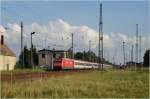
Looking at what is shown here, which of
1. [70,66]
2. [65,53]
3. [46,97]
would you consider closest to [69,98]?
[46,97]

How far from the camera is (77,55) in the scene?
177 meters

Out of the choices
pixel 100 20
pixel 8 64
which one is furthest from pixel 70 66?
pixel 100 20

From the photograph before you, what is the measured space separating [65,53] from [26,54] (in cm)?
2042

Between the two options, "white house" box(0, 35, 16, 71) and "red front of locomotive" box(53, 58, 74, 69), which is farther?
"white house" box(0, 35, 16, 71)

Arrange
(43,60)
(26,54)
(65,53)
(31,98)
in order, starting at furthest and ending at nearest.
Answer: (43,60)
(65,53)
(26,54)
(31,98)

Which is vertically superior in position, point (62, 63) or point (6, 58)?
point (6, 58)

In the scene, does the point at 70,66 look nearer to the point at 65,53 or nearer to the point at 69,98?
the point at 65,53

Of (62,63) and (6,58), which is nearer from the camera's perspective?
(62,63)

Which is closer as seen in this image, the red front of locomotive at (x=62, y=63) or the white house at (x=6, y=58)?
the red front of locomotive at (x=62, y=63)

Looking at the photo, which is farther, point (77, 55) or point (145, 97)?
point (77, 55)

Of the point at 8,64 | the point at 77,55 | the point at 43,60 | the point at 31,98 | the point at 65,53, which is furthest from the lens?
the point at 77,55

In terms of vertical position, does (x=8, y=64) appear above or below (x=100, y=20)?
below

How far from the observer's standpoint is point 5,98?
17.7 metres

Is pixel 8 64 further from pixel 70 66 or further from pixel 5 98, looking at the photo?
pixel 5 98
